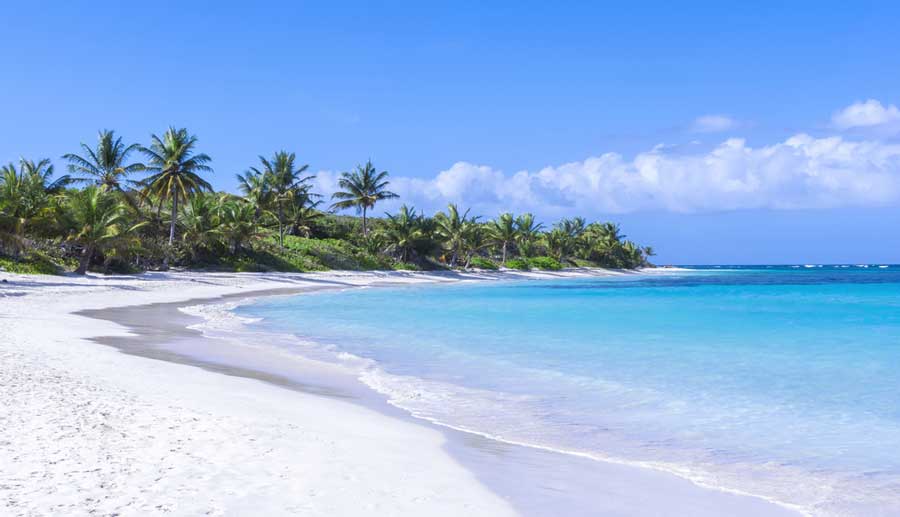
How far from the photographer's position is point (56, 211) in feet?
103

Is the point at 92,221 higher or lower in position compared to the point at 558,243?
lower

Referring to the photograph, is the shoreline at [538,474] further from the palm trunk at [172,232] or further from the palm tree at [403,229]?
the palm tree at [403,229]

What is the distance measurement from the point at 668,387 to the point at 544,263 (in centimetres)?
6904

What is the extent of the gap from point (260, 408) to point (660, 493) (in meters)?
4.27

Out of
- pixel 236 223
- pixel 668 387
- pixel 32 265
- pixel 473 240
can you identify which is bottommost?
pixel 668 387

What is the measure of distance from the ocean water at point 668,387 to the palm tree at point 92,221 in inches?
521

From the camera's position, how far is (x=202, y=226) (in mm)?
40906

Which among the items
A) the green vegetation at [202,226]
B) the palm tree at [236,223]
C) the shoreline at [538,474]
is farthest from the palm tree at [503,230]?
the shoreline at [538,474]

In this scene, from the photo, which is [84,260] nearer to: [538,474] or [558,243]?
[538,474]

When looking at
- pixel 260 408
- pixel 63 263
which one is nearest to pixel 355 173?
pixel 63 263

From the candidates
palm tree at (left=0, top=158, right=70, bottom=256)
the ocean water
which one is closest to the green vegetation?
palm tree at (left=0, top=158, right=70, bottom=256)

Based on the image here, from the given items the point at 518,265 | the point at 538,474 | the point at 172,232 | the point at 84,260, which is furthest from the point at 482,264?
the point at 538,474

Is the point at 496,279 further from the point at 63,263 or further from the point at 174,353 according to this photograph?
the point at 174,353

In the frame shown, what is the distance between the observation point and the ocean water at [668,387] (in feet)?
20.5
